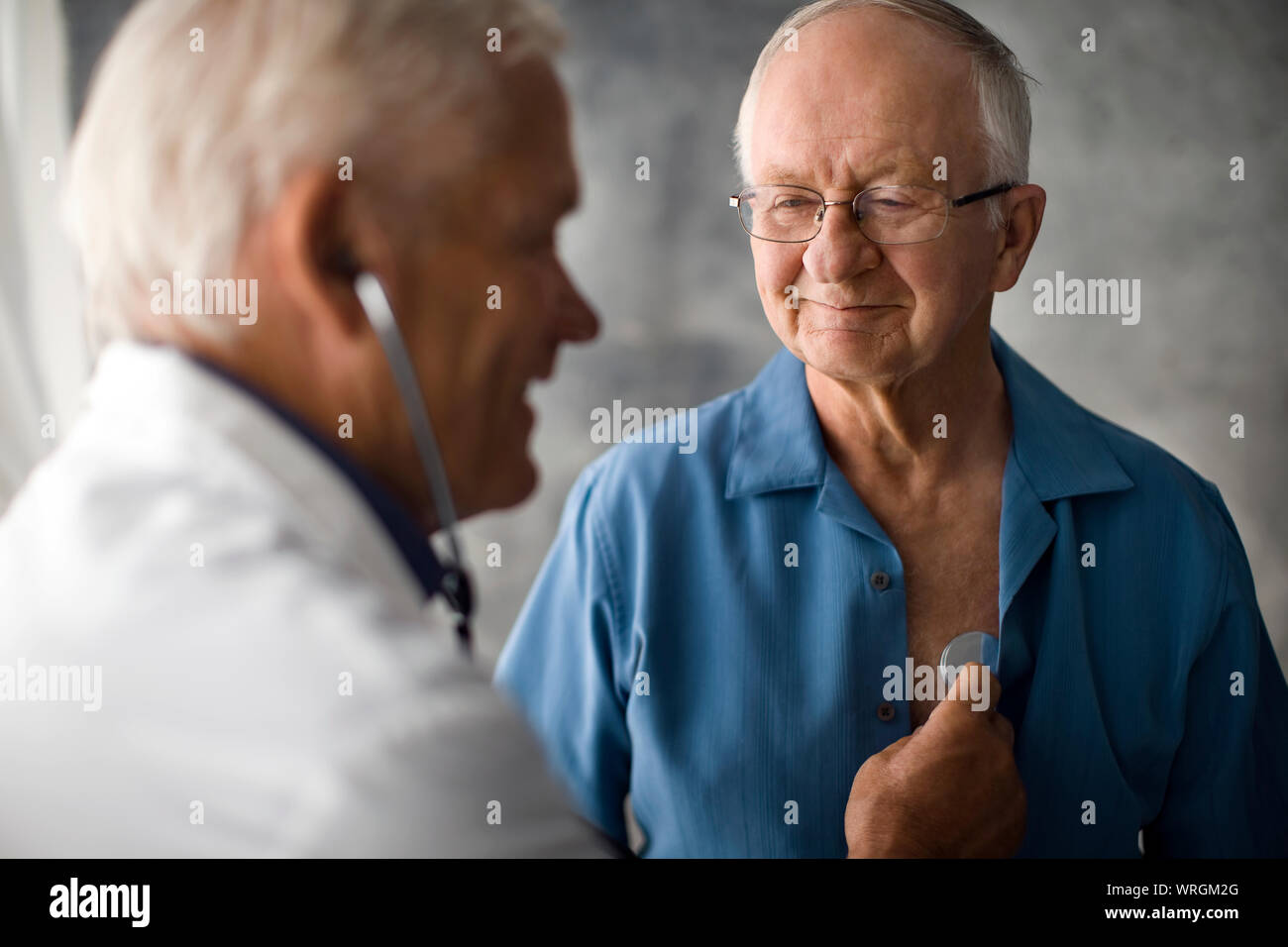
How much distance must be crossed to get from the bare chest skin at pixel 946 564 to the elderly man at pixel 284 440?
0.60 meters

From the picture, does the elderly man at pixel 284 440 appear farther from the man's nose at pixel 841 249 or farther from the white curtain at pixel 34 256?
the white curtain at pixel 34 256

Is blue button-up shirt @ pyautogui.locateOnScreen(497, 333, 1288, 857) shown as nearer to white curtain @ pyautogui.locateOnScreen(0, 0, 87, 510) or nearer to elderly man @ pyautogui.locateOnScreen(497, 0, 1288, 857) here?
elderly man @ pyautogui.locateOnScreen(497, 0, 1288, 857)

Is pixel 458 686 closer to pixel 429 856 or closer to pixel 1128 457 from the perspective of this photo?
pixel 429 856

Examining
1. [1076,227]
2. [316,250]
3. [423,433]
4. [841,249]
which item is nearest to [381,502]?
[423,433]

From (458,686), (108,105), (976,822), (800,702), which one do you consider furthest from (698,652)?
(108,105)

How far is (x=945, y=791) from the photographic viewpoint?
993 millimetres

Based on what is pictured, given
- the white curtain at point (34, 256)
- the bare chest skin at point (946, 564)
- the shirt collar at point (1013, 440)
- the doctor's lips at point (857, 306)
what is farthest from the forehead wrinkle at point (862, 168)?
the white curtain at point (34, 256)

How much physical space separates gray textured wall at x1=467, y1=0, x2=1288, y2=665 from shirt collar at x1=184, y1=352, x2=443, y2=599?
0.67 m

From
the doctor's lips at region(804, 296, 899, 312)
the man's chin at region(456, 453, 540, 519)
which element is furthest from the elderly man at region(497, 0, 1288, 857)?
the man's chin at region(456, 453, 540, 519)

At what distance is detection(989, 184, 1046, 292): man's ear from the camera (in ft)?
3.68

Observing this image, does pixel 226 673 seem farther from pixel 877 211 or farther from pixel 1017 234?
pixel 1017 234

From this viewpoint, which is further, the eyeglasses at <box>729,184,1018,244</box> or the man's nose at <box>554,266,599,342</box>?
the eyeglasses at <box>729,184,1018,244</box>

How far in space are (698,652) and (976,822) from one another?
338 millimetres

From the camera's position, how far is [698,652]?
1.11 meters
